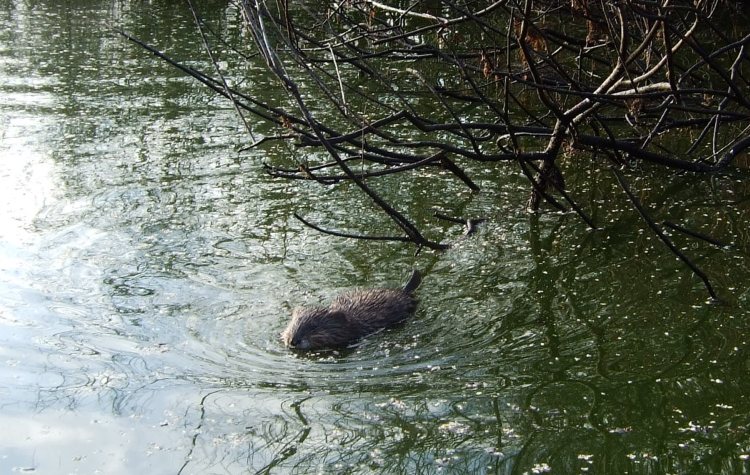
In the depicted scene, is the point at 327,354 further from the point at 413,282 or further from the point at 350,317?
the point at 413,282

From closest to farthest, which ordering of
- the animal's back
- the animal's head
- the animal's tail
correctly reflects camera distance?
1. the animal's head
2. the animal's back
3. the animal's tail

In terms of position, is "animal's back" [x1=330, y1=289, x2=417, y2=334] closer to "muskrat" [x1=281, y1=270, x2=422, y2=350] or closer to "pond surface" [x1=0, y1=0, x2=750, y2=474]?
"muskrat" [x1=281, y1=270, x2=422, y2=350]

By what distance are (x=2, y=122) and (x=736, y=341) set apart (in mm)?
7797

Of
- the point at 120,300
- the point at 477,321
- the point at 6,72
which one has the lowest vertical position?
the point at 6,72

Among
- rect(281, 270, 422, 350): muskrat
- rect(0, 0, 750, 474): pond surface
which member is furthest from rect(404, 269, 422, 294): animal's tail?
rect(0, 0, 750, 474): pond surface

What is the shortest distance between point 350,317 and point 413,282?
66cm

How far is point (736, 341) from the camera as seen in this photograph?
5.89 meters

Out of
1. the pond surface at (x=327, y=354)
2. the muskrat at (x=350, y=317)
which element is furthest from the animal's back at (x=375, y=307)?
the pond surface at (x=327, y=354)

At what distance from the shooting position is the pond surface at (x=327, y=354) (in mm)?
4926

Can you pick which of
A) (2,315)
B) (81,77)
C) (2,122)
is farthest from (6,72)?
(2,315)

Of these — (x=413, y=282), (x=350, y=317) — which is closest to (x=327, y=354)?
(x=350, y=317)

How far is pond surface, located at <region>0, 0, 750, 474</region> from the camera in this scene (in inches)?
194

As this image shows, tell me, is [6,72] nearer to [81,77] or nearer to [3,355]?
[81,77]

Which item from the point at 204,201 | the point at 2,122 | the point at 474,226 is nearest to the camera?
the point at 474,226
